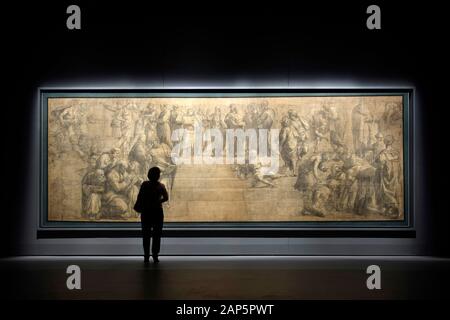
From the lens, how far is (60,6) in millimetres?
11609

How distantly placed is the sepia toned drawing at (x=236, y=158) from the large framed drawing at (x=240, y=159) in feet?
0.07

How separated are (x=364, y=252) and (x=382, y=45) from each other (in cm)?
457

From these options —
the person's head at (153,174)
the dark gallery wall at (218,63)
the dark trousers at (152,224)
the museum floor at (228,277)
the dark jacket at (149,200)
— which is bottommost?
the museum floor at (228,277)

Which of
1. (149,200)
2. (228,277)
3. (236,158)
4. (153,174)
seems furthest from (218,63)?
(228,277)

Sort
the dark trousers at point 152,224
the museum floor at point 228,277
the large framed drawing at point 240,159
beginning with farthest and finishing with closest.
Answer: the large framed drawing at point 240,159 → the dark trousers at point 152,224 → the museum floor at point 228,277

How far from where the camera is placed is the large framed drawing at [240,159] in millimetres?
11375

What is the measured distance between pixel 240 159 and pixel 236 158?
0.09 meters

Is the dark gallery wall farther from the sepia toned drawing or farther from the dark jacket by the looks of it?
Answer: the dark jacket

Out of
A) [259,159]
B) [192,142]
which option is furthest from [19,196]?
[259,159]

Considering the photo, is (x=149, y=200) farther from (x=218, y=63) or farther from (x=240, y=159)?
(x=218, y=63)

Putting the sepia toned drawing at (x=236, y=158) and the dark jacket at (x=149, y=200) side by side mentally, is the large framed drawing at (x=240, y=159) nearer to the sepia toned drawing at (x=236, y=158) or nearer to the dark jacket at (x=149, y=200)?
the sepia toned drawing at (x=236, y=158)

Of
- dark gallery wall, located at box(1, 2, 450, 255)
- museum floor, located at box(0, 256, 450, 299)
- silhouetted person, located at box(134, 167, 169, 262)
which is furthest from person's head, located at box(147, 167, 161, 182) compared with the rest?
dark gallery wall, located at box(1, 2, 450, 255)

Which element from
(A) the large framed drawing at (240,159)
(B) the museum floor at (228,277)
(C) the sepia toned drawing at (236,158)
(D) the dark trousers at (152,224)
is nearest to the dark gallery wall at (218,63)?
(A) the large framed drawing at (240,159)

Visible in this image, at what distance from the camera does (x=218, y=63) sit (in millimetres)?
11539
